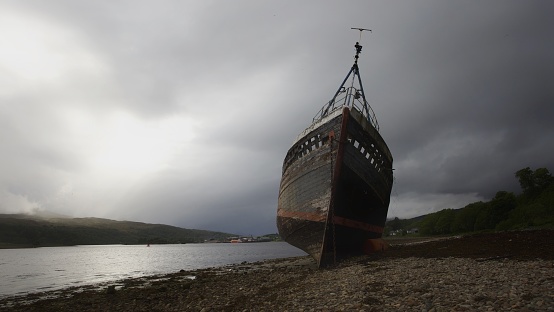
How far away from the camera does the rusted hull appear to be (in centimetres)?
1980

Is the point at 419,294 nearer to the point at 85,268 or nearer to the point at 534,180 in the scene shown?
the point at 85,268

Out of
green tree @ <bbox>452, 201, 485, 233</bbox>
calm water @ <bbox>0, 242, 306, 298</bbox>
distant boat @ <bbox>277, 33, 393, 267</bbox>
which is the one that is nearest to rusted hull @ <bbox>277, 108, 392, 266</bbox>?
distant boat @ <bbox>277, 33, 393, 267</bbox>

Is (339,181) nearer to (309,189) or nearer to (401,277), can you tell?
(309,189)

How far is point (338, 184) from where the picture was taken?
64.6 ft

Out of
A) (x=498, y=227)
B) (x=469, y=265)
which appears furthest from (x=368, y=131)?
(x=498, y=227)

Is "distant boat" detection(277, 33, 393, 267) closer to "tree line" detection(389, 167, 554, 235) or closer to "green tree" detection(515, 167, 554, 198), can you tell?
"tree line" detection(389, 167, 554, 235)

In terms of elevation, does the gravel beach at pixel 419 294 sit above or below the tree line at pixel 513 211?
below

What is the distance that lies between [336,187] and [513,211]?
71163 mm

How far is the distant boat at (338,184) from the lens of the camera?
1983cm

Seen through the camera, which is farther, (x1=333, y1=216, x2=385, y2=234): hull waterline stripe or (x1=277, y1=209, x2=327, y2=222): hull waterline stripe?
(x1=333, y1=216, x2=385, y2=234): hull waterline stripe

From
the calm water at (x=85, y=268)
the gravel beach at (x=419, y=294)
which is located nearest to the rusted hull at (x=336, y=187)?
the gravel beach at (x=419, y=294)

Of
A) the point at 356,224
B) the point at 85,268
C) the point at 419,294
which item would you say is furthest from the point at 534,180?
the point at 85,268

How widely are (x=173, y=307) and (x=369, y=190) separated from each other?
1412 centimetres

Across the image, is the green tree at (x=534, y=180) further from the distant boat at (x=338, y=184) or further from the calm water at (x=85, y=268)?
the distant boat at (x=338, y=184)
